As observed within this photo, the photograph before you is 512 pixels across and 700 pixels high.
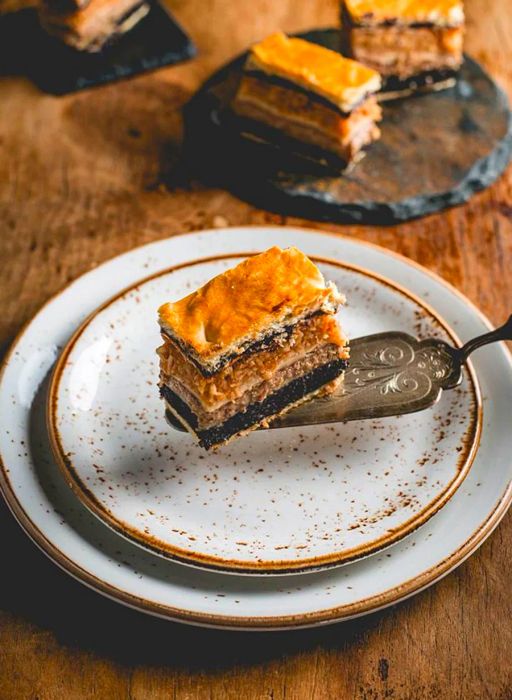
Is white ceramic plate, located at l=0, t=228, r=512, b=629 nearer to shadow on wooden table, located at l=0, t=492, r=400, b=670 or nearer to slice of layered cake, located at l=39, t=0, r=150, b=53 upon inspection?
shadow on wooden table, located at l=0, t=492, r=400, b=670

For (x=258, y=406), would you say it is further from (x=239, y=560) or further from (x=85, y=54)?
(x=85, y=54)

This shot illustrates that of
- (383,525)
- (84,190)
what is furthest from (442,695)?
(84,190)

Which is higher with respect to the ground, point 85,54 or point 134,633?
point 85,54

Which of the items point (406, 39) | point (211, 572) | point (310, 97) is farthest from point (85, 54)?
point (211, 572)

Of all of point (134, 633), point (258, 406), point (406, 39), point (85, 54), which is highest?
point (406, 39)

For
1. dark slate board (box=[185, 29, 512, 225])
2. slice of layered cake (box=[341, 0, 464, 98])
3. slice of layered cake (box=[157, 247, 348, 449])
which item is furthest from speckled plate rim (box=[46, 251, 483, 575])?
slice of layered cake (box=[341, 0, 464, 98])

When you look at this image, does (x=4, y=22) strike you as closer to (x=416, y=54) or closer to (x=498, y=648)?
(x=416, y=54)

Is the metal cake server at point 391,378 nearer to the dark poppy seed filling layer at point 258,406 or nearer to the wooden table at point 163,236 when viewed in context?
the dark poppy seed filling layer at point 258,406
